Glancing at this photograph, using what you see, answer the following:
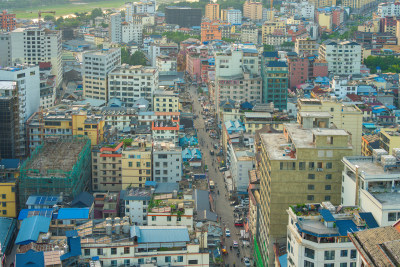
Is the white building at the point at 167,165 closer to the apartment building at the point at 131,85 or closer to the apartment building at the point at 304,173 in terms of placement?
the apartment building at the point at 304,173

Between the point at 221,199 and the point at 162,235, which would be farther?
the point at 221,199

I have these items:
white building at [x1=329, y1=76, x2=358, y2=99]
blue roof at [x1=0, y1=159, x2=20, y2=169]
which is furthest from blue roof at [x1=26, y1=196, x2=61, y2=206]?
white building at [x1=329, y1=76, x2=358, y2=99]

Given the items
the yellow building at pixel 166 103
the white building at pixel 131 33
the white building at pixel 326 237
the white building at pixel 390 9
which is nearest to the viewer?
the white building at pixel 326 237

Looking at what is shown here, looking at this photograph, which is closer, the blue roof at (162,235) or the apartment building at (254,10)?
the blue roof at (162,235)

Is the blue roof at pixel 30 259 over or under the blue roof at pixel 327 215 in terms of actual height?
under

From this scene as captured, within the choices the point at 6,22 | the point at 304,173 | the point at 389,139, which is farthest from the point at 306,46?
the point at 304,173

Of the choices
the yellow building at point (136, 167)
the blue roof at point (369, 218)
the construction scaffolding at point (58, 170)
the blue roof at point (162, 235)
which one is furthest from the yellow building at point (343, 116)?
the blue roof at point (369, 218)

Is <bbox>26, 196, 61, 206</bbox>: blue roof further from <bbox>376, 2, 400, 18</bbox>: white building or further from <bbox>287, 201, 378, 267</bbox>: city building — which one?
<bbox>376, 2, 400, 18</bbox>: white building

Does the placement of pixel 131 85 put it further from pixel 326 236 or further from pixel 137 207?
pixel 326 236
